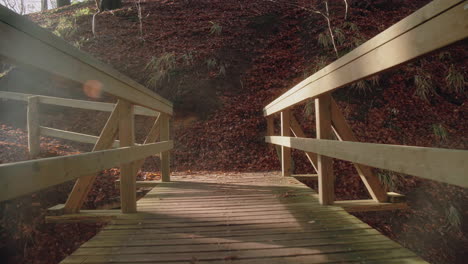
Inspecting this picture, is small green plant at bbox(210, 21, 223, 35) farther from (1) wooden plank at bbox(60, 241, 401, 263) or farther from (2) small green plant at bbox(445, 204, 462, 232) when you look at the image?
(1) wooden plank at bbox(60, 241, 401, 263)

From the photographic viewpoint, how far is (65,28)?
31.8 feet

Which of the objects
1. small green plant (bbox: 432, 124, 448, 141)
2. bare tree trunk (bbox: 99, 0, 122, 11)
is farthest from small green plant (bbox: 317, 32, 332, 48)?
bare tree trunk (bbox: 99, 0, 122, 11)

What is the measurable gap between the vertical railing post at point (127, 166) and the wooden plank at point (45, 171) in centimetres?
46

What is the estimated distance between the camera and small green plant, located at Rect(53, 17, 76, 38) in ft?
31.2

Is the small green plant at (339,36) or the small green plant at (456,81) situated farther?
the small green plant at (339,36)

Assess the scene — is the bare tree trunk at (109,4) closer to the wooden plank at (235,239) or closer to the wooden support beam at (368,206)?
the wooden plank at (235,239)

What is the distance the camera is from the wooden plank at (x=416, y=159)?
36.9 inches

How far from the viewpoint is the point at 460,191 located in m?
4.73

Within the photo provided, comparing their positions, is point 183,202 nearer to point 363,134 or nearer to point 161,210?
point 161,210

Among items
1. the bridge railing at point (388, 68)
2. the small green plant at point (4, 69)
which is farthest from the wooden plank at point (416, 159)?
the small green plant at point (4, 69)

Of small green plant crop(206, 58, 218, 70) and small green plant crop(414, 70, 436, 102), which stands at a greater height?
small green plant crop(206, 58, 218, 70)

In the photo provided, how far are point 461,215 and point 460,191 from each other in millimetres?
493

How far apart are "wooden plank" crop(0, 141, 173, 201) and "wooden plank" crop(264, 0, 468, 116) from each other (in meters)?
1.59

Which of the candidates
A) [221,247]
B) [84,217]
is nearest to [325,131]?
[221,247]
